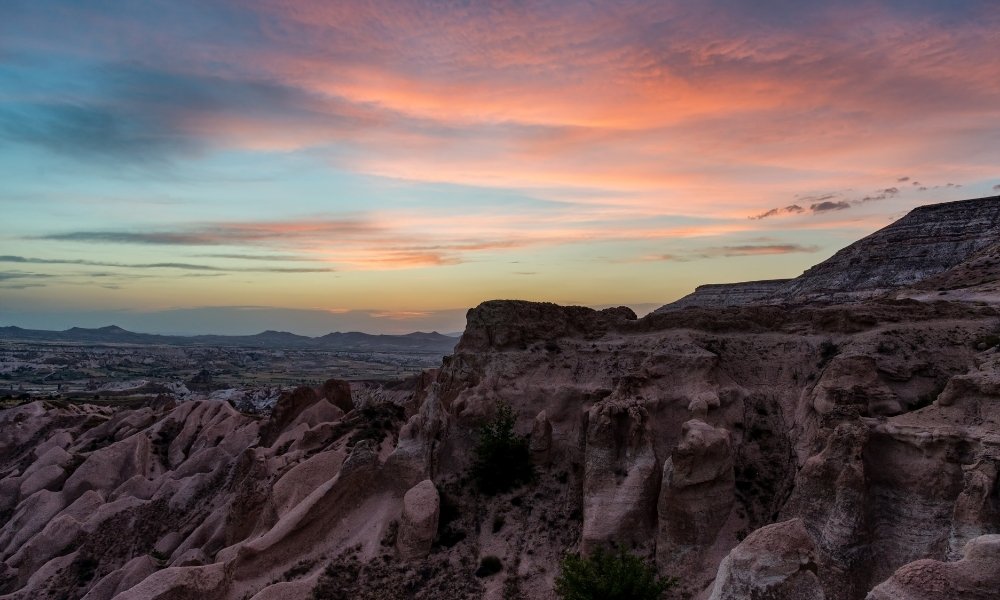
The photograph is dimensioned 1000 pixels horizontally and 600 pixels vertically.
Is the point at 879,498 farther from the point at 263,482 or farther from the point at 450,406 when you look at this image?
the point at 263,482

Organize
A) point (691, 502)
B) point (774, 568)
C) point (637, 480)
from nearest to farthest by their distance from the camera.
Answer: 1. point (774, 568)
2. point (691, 502)
3. point (637, 480)

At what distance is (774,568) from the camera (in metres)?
14.4

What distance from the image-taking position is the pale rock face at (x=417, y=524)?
28531 millimetres

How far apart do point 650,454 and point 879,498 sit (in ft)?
28.2

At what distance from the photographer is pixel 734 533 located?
24.5 metres

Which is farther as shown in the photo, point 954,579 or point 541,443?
point 541,443

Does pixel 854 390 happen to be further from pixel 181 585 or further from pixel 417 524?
pixel 181 585

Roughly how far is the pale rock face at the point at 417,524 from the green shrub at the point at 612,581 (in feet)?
26.7

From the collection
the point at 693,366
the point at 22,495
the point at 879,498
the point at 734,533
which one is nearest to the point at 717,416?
the point at 693,366

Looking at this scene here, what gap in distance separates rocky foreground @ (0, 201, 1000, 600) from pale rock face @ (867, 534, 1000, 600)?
38mm

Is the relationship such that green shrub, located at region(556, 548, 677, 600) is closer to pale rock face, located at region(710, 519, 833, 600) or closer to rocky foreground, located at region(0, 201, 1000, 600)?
rocky foreground, located at region(0, 201, 1000, 600)

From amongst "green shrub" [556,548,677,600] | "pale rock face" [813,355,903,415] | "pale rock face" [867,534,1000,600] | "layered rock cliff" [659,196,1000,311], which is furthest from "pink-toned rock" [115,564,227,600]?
"layered rock cliff" [659,196,1000,311]

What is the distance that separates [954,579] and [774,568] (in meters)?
3.36

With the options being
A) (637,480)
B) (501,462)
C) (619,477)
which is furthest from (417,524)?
(637,480)
